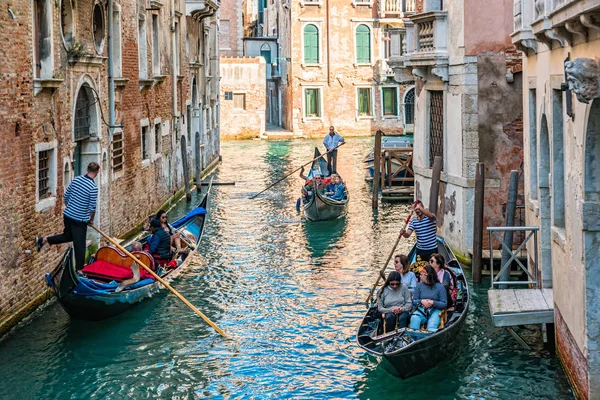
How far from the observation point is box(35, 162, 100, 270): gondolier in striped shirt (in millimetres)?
9391

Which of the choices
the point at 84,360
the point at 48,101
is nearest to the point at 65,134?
the point at 48,101

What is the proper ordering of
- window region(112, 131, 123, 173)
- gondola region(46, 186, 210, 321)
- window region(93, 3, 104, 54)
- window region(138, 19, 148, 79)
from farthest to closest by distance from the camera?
window region(138, 19, 148, 79)
window region(112, 131, 123, 173)
window region(93, 3, 104, 54)
gondola region(46, 186, 210, 321)

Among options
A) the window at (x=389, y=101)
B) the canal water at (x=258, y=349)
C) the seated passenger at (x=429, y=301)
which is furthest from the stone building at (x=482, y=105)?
the window at (x=389, y=101)

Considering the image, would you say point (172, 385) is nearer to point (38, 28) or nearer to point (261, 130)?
point (38, 28)

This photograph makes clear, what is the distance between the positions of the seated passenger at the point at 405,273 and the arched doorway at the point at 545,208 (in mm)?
1124

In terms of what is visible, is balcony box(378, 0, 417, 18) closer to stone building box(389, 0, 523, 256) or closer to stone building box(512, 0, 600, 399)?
stone building box(389, 0, 523, 256)

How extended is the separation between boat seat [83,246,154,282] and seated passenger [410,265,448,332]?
314 centimetres

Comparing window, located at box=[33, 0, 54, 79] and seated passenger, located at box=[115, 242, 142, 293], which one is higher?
window, located at box=[33, 0, 54, 79]

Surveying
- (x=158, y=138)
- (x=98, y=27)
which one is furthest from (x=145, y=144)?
(x=98, y=27)

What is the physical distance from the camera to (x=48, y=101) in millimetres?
9719

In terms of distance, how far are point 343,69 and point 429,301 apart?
2643 centimetres

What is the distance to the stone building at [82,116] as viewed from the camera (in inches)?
341

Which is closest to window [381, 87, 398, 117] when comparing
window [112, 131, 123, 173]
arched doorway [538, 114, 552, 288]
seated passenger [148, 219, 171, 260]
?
window [112, 131, 123, 173]

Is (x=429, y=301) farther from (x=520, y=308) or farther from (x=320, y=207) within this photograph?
(x=320, y=207)
